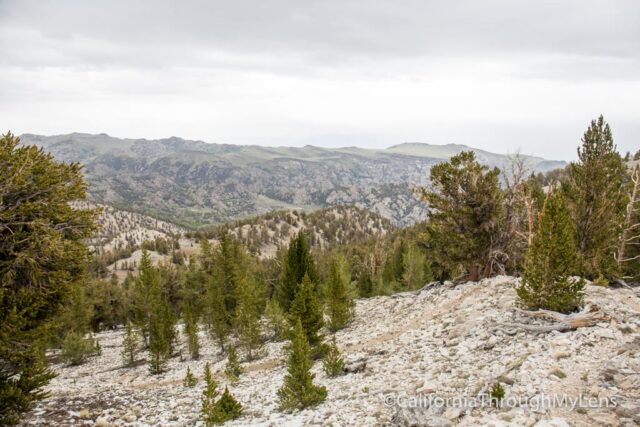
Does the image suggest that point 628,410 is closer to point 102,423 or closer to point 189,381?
point 102,423

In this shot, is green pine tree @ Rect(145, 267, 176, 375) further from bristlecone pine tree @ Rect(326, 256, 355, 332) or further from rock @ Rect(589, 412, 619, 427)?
rock @ Rect(589, 412, 619, 427)

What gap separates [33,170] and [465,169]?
1172 inches

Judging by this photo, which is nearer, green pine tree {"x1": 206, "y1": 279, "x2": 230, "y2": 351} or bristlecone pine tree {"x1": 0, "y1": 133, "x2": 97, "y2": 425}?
bristlecone pine tree {"x1": 0, "y1": 133, "x2": 97, "y2": 425}

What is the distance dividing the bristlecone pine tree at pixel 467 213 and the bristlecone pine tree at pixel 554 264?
1322 cm

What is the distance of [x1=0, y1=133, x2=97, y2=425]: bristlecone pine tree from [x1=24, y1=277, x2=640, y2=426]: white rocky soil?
3.40 meters

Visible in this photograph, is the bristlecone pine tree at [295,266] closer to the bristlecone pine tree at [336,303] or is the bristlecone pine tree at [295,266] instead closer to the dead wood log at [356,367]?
the bristlecone pine tree at [336,303]

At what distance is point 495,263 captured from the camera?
3284 centimetres

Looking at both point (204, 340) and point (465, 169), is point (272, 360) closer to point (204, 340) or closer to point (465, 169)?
point (465, 169)

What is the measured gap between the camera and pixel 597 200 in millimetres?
33156

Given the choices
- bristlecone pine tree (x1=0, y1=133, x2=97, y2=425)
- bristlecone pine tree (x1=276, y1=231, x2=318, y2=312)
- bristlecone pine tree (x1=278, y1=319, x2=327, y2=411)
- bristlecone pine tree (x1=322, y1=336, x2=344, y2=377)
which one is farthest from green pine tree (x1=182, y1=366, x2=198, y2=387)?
bristlecone pine tree (x1=276, y1=231, x2=318, y2=312)

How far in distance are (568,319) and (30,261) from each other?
24093 millimetres

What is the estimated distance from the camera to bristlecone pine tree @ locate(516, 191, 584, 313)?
1711 cm

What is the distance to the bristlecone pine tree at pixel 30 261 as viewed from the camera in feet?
55.7

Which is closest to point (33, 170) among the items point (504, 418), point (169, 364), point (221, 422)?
point (221, 422)
